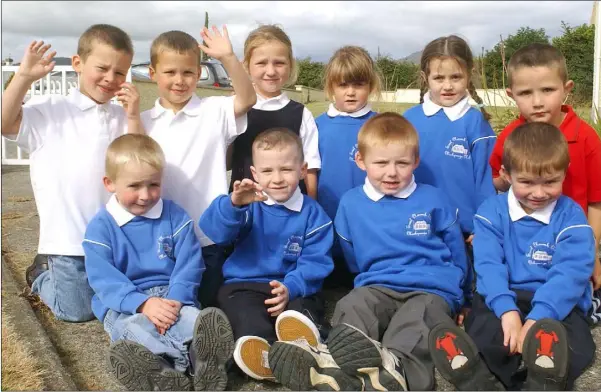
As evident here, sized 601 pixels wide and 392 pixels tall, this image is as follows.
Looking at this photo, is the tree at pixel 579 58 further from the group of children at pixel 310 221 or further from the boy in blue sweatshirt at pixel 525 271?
the boy in blue sweatshirt at pixel 525 271

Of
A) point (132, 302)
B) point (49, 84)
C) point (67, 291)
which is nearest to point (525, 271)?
point (132, 302)

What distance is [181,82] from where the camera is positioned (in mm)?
3527

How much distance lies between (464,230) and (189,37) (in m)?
1.90

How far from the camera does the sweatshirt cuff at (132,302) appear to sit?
2912 mm

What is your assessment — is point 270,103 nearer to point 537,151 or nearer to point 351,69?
point 351,69

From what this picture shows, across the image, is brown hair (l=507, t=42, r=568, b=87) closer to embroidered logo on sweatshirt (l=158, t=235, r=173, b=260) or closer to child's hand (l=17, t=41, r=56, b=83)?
embroidered logo on sweatshirt (l=158, t=235, r=173, b=260)

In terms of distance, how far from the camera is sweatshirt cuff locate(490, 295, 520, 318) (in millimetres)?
2752

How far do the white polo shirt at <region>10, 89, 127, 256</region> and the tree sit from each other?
9007 mm

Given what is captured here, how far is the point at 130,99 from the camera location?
3.38m

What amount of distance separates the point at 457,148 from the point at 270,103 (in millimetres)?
1119

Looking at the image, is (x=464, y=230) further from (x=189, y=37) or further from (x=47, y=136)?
(x=47, y=136)

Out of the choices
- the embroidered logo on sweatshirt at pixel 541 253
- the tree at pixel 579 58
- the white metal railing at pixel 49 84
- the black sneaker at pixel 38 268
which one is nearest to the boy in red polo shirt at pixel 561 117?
the embroidered logo on sweatshirt at pixel 541 253

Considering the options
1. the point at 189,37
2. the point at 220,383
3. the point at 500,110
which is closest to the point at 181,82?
the point at 189,37

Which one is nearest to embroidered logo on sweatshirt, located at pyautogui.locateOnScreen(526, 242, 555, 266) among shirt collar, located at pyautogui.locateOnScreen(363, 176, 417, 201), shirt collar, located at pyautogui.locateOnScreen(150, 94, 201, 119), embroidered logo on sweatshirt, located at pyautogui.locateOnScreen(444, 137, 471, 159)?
shirt collar, located at pyautogui.locateOnScreen(363, 176, 417, 201)
